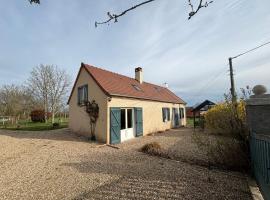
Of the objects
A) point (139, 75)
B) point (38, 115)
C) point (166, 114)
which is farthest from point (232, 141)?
point (38, 115)

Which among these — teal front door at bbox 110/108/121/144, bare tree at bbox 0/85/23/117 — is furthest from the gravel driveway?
bare tree at bbox 0/85/23/117

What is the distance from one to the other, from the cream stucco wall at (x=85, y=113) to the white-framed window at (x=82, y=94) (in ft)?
1.00

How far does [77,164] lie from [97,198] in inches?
131

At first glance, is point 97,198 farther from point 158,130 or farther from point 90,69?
point 158,130

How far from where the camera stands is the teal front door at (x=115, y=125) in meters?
12.6

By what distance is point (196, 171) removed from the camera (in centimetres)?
661

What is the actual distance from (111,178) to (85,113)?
29.2ft

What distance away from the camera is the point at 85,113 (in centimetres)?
1439

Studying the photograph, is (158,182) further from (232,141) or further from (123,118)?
(123,118)

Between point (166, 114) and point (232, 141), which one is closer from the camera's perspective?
point (232, 141)

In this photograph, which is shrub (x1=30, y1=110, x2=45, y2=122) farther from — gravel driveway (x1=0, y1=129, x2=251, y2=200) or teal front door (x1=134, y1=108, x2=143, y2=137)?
gravel driveway (x1=0, y1=129, x2=251, y2=200)

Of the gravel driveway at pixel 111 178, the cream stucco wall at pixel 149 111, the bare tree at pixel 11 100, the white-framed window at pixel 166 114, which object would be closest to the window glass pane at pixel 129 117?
the cream stucco wall at pixel 149 111

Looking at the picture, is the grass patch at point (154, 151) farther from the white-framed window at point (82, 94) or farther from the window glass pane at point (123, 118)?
the white-framed window at point (82, 94)

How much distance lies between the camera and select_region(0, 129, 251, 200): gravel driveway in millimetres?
4891
